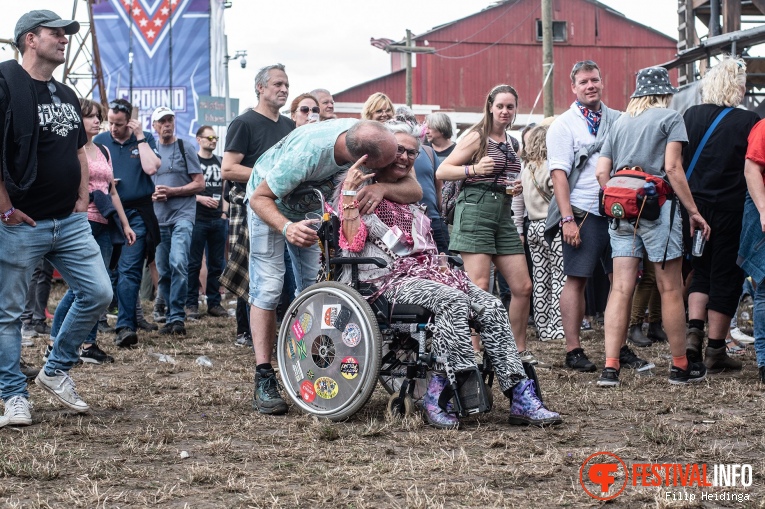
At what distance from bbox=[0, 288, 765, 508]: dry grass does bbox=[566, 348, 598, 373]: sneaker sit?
537 mm

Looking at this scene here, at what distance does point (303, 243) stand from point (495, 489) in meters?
1.86

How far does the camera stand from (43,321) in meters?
9.68

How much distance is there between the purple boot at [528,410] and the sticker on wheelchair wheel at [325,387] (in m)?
0.88

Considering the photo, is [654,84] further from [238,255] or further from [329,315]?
[238,255]

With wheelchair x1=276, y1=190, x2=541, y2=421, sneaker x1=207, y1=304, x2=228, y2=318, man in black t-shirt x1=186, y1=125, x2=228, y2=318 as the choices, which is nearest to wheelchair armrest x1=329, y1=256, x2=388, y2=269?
wheelchair x1=276, y1=190, x2=541, y2=421

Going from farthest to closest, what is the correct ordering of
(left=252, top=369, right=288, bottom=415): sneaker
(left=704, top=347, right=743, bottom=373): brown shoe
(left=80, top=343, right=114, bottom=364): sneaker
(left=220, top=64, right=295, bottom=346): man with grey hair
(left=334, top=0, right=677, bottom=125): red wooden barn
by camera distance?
(left=334, top=0, right=677, bottom=125): red wooden barn < (left=80, top=343, right=114, bottom=364): sneaker < (left=220, top=64, right=295, bottom=346): man with grey hair < (left=704, top=347, right=743, bottom=373): brown shoe < (left=252, top=369, right=288, bottom=415): sneaker

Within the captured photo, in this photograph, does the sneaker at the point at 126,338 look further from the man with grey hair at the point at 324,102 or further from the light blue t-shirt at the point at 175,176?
the man with grey hair at the point at 324,102

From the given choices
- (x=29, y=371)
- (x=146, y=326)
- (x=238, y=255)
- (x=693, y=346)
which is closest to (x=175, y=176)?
(x=146, y=326)

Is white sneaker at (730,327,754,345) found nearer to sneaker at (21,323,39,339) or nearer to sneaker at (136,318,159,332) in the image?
sneaker at (136,318,159,332)

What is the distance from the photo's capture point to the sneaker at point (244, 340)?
8875 millimetres

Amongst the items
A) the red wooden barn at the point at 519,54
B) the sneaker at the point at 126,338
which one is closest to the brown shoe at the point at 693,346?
the sneaker at the point at 126,338

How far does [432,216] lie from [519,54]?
40456mm

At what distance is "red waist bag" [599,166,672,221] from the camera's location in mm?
6277

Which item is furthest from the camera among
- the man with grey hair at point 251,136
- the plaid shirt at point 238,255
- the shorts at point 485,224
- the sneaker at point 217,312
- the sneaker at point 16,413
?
the sneaker at point 217,312
